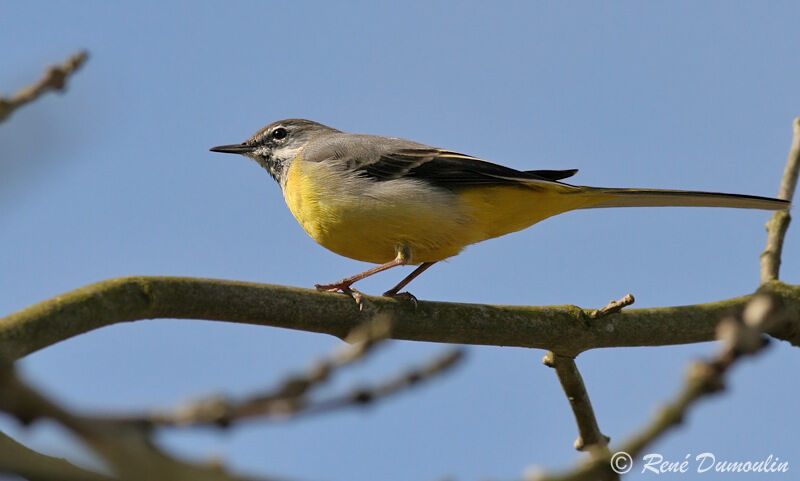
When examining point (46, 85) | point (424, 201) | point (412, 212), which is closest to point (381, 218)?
point (412, 212)

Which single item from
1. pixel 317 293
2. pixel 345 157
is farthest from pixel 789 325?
pixel 345 157

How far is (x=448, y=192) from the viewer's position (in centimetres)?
819

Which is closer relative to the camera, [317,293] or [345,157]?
[317,293]

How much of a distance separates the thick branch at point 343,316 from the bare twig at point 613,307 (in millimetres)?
55

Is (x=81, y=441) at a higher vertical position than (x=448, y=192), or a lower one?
lower

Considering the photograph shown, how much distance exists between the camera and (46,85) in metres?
2.88

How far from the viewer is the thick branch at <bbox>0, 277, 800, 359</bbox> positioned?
4.56 meters

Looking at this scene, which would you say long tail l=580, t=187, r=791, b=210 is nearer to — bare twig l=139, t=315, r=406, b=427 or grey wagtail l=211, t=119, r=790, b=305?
grey wagtail l=211, t=119, r=790, b=305

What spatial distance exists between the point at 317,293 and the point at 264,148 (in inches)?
189

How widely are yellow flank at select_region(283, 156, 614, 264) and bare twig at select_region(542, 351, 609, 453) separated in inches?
74.4

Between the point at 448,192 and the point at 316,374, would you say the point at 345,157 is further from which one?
the point at 316,374

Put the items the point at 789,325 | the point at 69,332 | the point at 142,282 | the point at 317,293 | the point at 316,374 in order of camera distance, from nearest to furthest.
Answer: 1. the point at 316,374
2. the point at 69,332
3. the point at 142,282
4. the point at 317,293
5. the point at 789,325

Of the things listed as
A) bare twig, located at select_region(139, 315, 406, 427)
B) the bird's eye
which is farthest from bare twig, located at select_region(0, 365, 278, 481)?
the bird's eye

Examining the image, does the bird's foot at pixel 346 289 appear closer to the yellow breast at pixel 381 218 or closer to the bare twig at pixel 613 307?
the yellow breast at pixel 381 218
